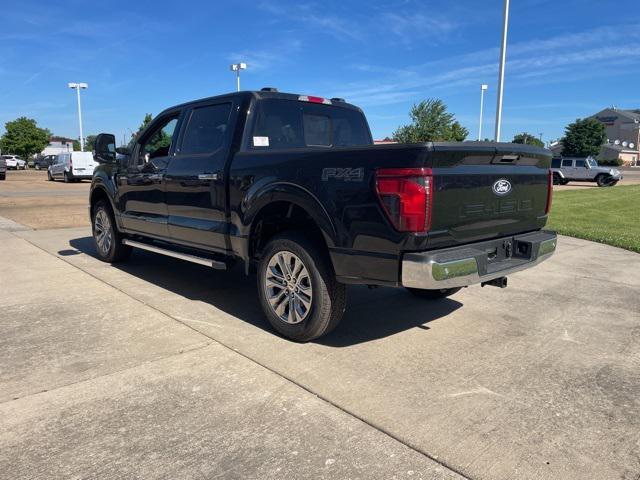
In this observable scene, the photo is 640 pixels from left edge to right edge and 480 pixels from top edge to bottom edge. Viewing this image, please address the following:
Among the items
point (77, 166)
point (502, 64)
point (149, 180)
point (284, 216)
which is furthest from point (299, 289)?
point (77, 166)

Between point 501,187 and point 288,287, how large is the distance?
69.9 inches

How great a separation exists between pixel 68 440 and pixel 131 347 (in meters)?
1.25

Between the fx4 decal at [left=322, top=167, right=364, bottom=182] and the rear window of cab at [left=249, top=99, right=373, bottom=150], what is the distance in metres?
1.19

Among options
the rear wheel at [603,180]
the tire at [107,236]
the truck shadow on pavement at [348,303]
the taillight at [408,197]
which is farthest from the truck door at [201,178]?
the rear wheel at [603,180]

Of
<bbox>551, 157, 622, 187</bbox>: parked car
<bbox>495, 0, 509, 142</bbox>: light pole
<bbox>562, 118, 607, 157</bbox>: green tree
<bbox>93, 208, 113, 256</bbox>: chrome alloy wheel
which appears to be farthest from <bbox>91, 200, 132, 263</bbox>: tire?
<bbox>562, 118, 607, 157</bbox>: green tree

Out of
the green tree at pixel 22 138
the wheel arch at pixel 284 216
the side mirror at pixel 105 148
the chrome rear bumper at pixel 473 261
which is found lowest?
the chrome rear bumper at pixel 473 261

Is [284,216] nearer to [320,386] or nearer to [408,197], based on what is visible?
[408,197]

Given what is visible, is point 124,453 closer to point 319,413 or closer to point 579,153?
point 319,413

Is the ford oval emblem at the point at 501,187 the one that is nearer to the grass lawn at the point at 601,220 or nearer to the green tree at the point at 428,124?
the grass lawn at the point at 601,220

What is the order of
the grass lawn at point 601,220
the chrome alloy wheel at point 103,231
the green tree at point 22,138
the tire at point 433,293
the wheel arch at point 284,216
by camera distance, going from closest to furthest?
the wheel arch at point 284,216 → the tire at point 433,293 → the chrome alloy wheel at point 103,231 → the grass lawn at point 601,220 → the green tree at point 22,138

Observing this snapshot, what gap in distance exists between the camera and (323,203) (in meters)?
3.53

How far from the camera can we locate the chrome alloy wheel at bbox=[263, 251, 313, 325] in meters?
3.82

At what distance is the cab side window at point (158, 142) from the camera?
5523mm

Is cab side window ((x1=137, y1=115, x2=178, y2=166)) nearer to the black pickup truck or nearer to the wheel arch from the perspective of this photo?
the black pickup truck
